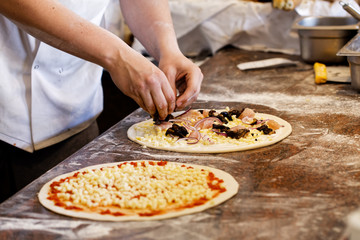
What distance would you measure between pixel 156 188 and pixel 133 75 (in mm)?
Result: 456

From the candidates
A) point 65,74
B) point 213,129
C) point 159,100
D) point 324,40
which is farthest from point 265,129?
point 324,40

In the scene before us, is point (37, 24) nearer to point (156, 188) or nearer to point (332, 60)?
point (156, 188)

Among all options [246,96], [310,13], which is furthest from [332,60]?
[246,96]

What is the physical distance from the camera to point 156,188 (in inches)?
57.2

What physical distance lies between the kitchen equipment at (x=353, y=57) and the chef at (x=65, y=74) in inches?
29.6

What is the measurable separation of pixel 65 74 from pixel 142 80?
1.86ft

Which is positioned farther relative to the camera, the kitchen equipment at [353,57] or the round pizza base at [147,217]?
the kitchen equipment at [353,57]

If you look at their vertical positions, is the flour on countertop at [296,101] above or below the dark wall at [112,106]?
above

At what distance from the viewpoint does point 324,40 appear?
2.79m

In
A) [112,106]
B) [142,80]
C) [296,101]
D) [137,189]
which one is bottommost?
[112,106]

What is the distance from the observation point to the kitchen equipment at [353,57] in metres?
2.23

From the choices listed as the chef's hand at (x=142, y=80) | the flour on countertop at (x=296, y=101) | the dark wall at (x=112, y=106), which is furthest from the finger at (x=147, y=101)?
the dark wall at (x=112, y=106)

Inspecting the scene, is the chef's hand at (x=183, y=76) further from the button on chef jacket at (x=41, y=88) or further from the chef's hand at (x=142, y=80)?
the button on chef jacket at (x=41, y=88)

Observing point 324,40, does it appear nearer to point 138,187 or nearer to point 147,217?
point 138,187
